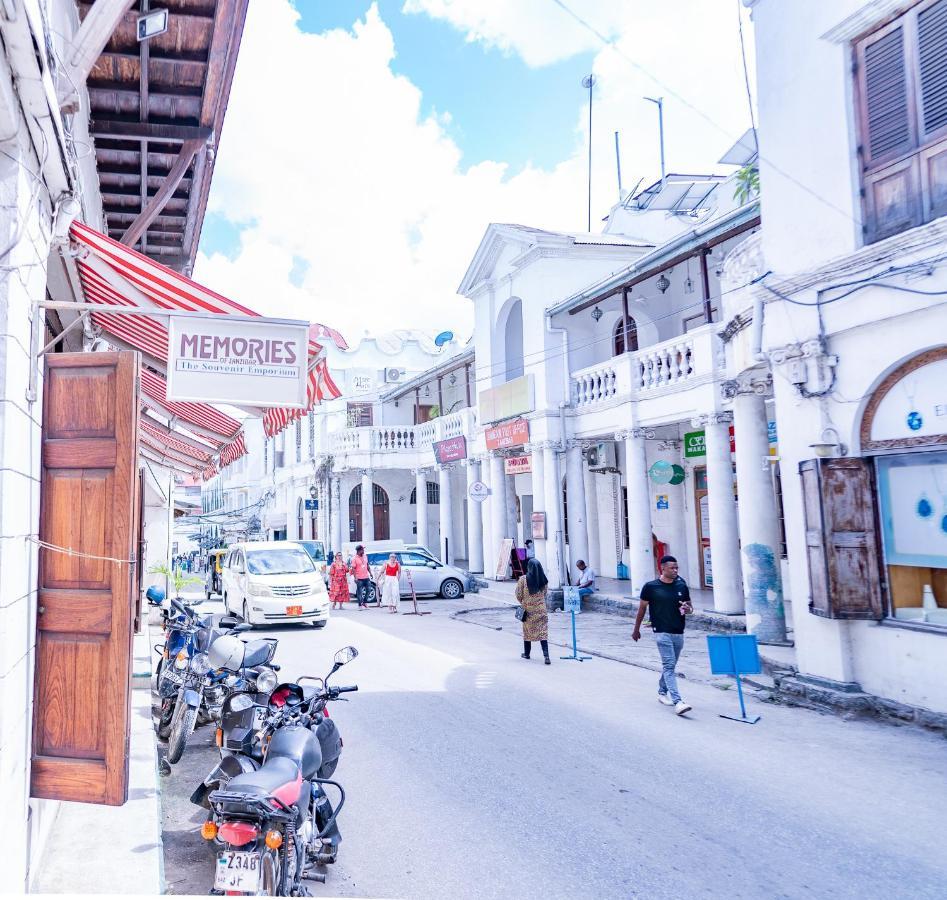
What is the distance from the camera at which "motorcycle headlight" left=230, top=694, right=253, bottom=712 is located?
5.12 m

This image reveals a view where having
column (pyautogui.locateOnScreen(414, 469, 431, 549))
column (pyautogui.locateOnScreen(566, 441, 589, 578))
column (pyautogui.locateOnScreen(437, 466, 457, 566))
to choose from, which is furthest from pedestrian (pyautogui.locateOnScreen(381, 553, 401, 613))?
column (pyautogui.locateOnScreen(414, 469, 431, 549))

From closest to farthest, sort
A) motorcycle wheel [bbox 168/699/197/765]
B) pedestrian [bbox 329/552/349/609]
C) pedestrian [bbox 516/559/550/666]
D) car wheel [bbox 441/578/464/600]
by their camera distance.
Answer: motorcycle wheel [bbox 168/699/197/765]
pedestrian [bbox 516/559/550/666]
pedestrian [bbox 329/552/349/609]
car wheel [bbox 441/578/464/600]

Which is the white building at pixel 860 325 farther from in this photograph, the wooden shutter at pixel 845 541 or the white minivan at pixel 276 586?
the white minivan at pixel 276 586

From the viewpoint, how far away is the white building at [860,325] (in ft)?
26.1

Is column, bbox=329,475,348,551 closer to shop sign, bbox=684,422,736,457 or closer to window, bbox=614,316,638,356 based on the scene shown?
window, bbox=614,316,638,356

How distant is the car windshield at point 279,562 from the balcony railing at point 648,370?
298 inches

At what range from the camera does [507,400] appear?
21.0 meters

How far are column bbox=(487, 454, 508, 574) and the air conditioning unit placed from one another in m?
2.71

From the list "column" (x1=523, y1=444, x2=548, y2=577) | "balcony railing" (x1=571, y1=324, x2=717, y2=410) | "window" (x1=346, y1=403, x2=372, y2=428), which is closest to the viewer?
"balcony railing" (x1=571, y1=324, x2=717, y2=410)

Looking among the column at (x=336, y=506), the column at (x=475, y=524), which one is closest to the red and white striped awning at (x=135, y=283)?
the column at (x=475, y=524)

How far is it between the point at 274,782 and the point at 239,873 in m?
0.41

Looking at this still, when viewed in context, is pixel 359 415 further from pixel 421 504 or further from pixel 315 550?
pixel 315 550

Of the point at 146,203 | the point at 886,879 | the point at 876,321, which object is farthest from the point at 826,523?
the point at 146,203

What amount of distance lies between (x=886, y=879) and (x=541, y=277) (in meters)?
16.8
